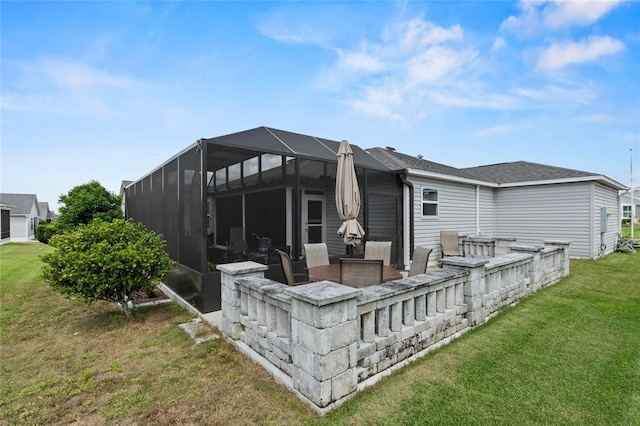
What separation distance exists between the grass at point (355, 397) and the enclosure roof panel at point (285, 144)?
310 centimetres

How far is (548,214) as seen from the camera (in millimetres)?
11047

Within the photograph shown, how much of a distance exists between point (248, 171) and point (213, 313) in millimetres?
3700

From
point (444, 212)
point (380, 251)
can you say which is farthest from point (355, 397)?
point (444, 212)

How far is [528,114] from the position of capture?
39.5 ft

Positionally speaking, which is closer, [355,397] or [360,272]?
[355,397]

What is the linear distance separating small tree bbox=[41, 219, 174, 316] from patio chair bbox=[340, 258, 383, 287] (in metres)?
3.09

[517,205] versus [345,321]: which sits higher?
[517,205]

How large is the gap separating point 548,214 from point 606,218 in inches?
89.6

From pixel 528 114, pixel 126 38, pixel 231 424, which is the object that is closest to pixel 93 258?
pixel 231 424

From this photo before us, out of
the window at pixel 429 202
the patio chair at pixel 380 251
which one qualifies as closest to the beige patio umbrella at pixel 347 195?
the patio chair at pixel 380 251

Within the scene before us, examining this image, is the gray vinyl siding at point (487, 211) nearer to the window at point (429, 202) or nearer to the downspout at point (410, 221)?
the window at point (429, 202)

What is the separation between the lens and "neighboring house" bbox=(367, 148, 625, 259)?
9.38 meters

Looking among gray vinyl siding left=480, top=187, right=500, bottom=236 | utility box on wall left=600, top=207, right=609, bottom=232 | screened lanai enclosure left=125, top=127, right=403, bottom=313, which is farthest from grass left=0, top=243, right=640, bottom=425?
utility box on wall left=600, top=207, right=609, bottom=232

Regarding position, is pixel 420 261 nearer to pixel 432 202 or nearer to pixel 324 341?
pixel 324 341
